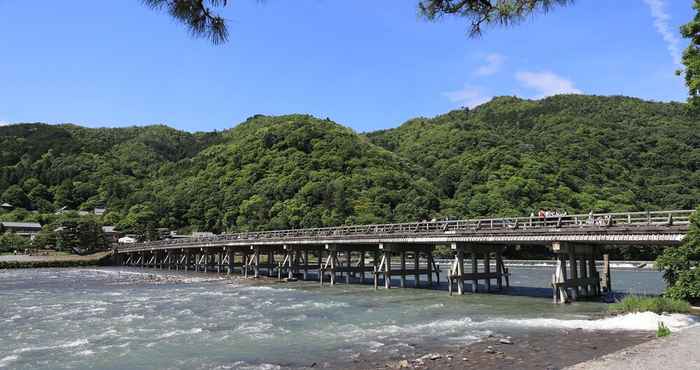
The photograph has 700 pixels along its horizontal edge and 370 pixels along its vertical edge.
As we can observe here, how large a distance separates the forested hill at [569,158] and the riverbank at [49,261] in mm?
60076

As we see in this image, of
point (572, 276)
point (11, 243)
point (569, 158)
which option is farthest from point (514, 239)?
point (569, 158)

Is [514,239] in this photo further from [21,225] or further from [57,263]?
[21,225]

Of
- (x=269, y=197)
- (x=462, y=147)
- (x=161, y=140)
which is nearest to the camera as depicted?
(x=269, y=197)

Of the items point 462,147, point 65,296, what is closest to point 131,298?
point 65,296

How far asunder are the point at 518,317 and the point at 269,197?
307 ft

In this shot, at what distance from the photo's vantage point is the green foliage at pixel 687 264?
18.5 meters

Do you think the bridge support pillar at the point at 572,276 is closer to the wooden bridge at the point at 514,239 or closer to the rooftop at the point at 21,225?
the wooden bridge at the point at 514,239

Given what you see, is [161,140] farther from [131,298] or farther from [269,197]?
[131,298]

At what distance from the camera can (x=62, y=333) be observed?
1869 cm

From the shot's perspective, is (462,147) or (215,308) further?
(462,147)

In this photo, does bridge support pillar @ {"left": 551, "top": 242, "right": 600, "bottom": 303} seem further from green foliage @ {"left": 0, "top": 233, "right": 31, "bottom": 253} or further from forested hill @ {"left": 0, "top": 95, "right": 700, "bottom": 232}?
green foliage @ {"left": 0, "top": 233, "right": 31, "bottom": 253}

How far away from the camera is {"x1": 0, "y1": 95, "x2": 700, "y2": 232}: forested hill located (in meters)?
94.0

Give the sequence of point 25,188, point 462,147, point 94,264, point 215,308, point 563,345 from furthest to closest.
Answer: point 25,188, point 462,147, point 94,264, point 215,308, point 563,345

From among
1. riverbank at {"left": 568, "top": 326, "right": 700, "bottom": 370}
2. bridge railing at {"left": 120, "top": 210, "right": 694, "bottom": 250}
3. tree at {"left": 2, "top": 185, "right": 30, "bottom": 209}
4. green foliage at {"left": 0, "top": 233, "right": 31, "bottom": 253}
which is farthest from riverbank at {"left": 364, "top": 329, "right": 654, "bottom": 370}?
tree at {"left": 2, "top": 185, "right": 30, "bottom": 209}
